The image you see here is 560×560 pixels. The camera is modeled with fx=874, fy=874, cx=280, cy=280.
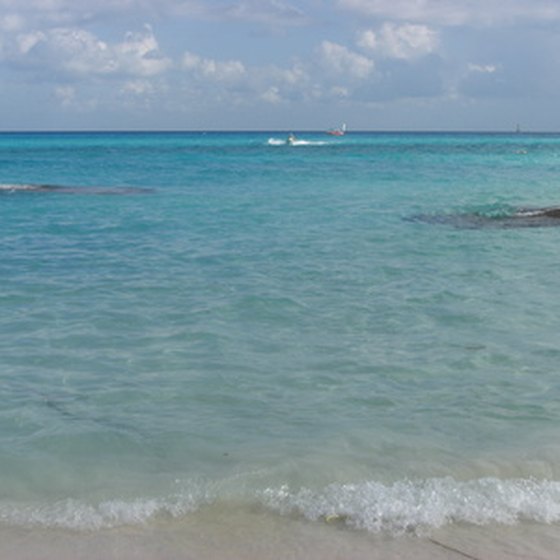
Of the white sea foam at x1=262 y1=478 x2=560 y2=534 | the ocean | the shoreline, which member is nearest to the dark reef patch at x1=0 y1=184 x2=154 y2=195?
the ocean

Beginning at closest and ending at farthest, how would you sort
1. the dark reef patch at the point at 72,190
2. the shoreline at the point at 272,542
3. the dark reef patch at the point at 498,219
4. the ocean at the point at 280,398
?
the shoreline at the point at 272,542
the ocean at the point at 280,398
the dark reef patch at the point at 498,219
the dark reef patch at the point at 72,190

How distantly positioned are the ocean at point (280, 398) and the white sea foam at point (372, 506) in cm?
2

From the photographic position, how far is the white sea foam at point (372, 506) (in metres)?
5.52

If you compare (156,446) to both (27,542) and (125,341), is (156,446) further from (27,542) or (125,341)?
(125,341)

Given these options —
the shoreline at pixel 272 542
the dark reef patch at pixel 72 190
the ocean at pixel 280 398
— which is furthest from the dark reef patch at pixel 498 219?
the shoreline at pixel 272 542

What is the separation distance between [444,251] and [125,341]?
826cm

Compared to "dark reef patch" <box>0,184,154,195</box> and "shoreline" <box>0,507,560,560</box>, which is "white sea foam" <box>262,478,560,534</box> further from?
"dark reef patch" <box>0,184,154,195</box>

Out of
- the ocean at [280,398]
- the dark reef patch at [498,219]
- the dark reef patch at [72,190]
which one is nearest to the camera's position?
the ocean at [280,398]

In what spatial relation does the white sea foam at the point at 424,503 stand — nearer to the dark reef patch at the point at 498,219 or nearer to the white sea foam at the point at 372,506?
the white sea foam at the point at 372,506

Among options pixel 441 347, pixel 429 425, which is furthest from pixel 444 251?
pixel 429 425

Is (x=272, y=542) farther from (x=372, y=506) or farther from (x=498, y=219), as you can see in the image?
(x=498, y=219)

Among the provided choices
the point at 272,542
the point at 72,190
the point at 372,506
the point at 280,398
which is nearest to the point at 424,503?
the point at 372,506

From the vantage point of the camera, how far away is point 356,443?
6863 mm

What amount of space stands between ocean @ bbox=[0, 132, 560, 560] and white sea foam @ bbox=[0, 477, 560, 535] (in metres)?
0.02
